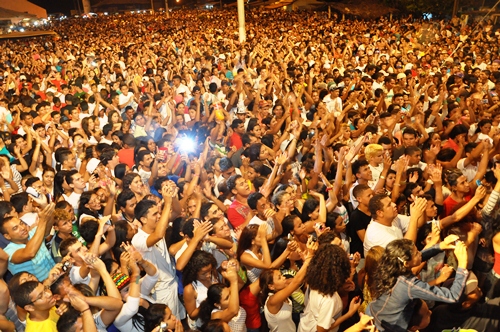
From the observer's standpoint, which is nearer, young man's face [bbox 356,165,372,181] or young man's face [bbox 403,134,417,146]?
young man's face [bbox 356,165,372,181]

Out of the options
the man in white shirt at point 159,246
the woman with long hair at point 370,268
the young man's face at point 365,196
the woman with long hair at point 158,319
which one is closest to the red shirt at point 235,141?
the young man's face at point 365,196

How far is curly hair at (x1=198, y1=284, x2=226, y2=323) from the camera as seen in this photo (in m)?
3.06

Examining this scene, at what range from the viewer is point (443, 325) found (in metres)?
3.36

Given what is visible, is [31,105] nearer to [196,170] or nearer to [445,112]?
[196,170]

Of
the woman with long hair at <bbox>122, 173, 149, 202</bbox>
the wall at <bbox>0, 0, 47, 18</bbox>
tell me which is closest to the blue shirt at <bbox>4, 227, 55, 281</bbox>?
the woman with long hair at <bbox>122, 173, 149, 202</bbox>

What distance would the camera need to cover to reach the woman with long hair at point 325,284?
298 cm

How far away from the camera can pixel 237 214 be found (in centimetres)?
441

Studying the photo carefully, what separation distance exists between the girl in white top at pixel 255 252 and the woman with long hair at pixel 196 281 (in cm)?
31

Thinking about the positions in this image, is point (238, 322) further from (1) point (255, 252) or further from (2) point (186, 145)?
(2) point (186, 145)

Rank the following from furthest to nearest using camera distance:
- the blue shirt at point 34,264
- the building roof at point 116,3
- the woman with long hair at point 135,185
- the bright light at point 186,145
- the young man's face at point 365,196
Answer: the building roof at point 116,3
the bright light at point 186,145
the woman with long hair at point 135,185
the young man's face at point 365,196
the blue shirt at point 34,264

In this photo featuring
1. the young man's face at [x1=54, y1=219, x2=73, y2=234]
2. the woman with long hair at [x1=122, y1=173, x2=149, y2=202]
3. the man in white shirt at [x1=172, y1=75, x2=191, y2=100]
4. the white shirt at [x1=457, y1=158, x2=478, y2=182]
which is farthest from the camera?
the man in white shirt at [x1=172, y1=75, x2=191, y2=100]

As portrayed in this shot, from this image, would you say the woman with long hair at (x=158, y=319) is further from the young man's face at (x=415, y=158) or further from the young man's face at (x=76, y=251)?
the young man's face at (x=415, y=158)

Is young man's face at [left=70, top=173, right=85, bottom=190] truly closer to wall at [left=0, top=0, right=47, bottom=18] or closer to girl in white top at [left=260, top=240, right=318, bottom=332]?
girl in white top at [left=260, top=240, right=318, bottom=332]

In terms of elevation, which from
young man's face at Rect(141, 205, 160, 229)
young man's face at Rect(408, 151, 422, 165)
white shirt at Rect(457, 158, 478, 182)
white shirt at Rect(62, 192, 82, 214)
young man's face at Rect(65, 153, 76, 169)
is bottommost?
white shirt at Rect(457, 158, 478, 182)
